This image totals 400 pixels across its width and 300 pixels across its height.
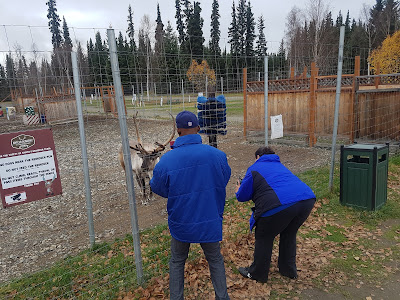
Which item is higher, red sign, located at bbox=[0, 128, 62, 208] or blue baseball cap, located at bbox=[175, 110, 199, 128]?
blue baseball cap, located at bbox=[175, 110, 199, 128]

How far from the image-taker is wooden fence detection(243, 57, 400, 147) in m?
9.74

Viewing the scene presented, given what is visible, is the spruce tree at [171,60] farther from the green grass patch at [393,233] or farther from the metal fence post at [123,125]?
the green grass patch at [393,233]

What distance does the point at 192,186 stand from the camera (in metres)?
2.63

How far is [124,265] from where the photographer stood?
402cm

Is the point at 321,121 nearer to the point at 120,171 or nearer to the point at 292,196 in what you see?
the point at 120,171

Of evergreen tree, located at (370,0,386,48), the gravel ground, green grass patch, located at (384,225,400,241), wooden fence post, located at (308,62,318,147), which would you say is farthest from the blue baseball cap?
evergreen tree, located at (370,0,386,48)

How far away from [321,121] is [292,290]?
8860 millimetres

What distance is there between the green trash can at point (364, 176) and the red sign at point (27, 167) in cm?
483

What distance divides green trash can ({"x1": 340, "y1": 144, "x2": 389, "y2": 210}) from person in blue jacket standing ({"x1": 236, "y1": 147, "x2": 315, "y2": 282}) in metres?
2.40

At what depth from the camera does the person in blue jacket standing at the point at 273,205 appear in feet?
10.5

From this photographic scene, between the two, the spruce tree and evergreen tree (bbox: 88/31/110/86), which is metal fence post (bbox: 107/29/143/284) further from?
the spruce tree

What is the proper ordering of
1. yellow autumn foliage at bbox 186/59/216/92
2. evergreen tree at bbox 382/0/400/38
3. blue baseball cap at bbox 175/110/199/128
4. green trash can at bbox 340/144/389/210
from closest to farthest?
blue baseball cap at bbox 175/110/199/128 < green trash can at bbox 340/144/389/210 < yellow autumn foliage at bbox 186/59/216/92 < evergreen tree at bbox 382/0/400/38

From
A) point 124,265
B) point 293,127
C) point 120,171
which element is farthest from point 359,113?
point 124,265

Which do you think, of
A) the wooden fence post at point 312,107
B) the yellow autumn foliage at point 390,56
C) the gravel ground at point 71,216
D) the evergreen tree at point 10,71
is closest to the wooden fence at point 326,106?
the wooden fence post at point 312,107
